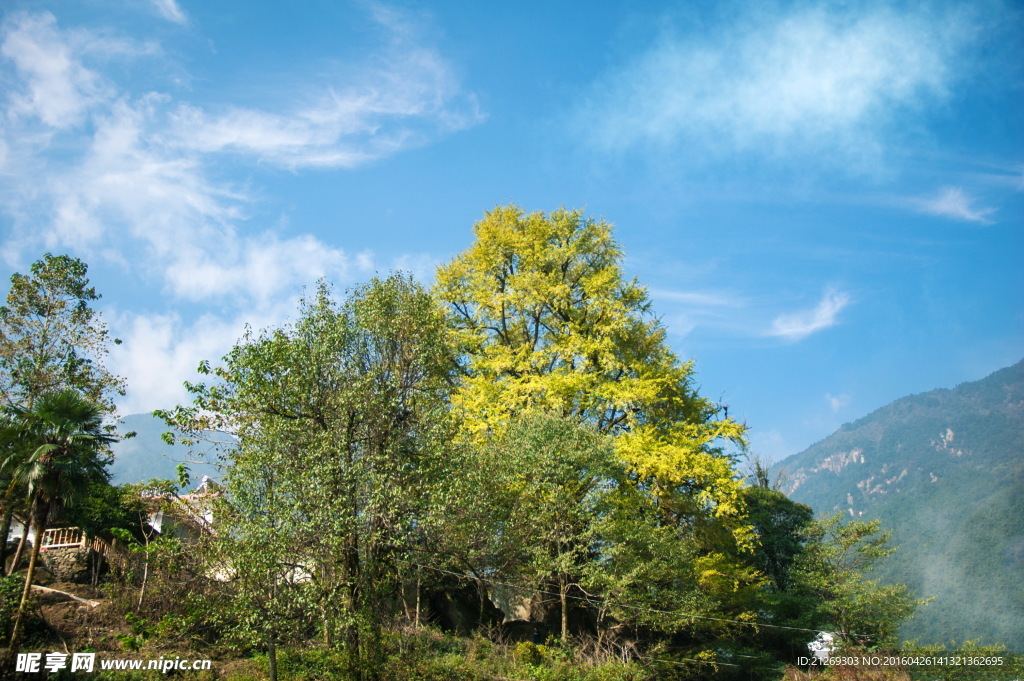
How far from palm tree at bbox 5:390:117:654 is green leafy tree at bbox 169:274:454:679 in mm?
5621

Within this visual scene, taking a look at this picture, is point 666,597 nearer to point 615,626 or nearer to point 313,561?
point 615,626

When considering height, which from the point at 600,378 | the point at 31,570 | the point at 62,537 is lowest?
the point at 31,570

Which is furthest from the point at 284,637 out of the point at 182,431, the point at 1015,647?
the point at 1015,647

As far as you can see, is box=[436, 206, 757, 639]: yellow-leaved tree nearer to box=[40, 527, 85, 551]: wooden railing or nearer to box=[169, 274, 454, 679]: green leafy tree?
box=[169, 274, 454, 679]: green leafy tree

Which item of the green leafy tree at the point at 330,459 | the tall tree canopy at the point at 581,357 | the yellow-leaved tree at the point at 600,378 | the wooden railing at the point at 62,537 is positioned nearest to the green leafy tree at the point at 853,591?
the yellow-leaved tree at the point at 600,378

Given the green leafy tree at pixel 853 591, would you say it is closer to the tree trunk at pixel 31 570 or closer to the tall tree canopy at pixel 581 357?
the tall tree canopy at pixel 581 357

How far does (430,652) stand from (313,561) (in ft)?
19.4

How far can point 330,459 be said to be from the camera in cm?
1249

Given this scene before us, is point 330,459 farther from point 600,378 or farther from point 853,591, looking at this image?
point 853,591

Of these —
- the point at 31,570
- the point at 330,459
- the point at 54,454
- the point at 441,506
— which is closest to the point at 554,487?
the point at 441,506

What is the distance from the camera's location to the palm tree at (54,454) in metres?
15.3

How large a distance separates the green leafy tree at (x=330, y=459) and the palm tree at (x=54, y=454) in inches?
221

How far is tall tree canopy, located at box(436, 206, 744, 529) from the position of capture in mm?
18906

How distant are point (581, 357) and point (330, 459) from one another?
11366 millimetres
